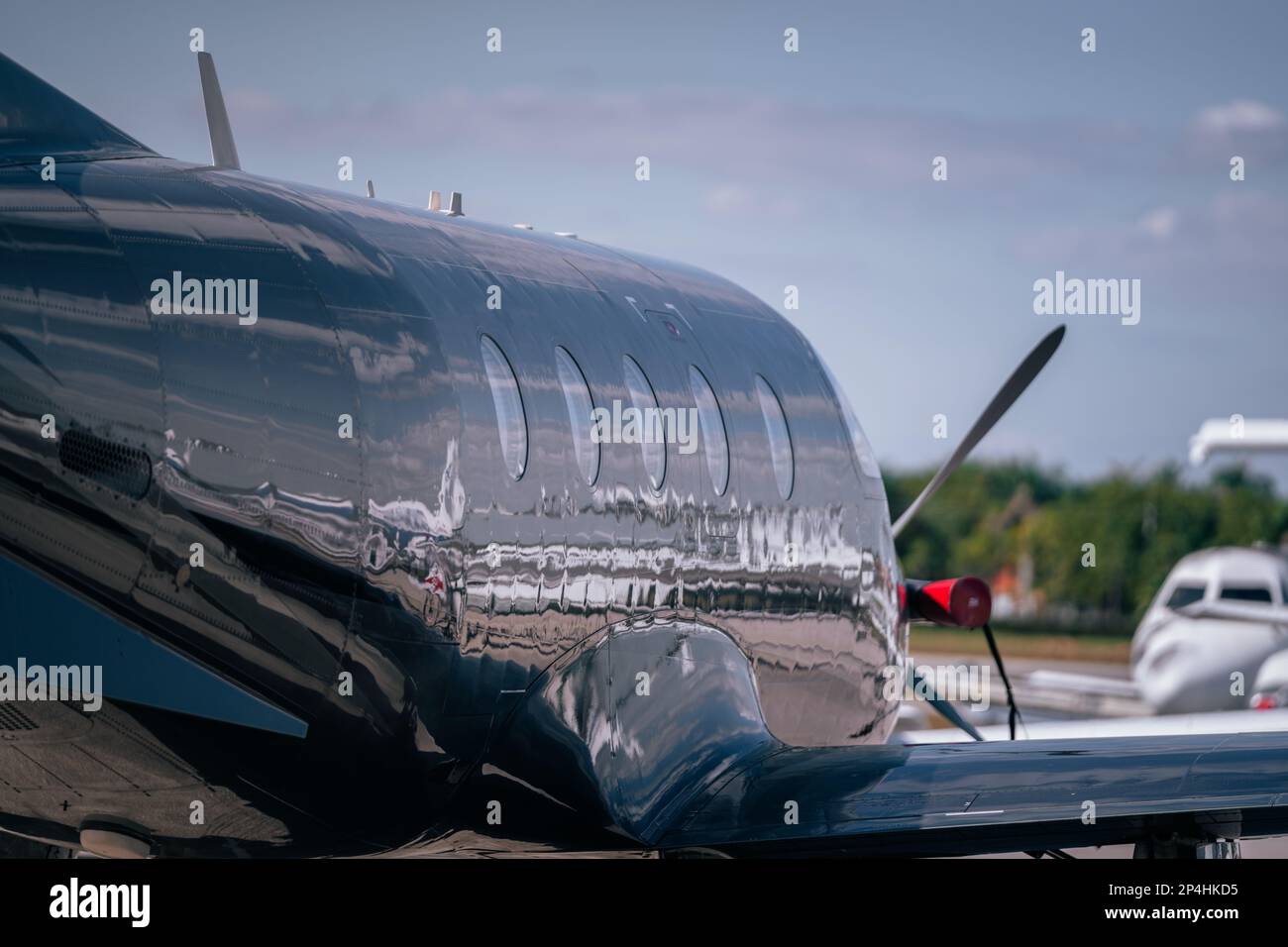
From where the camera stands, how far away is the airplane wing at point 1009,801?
862 centimetres

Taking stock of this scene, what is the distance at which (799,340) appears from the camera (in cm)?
1205

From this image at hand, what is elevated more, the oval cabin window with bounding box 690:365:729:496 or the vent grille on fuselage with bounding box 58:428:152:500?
the oval cabin window with bounding box 690:365:729:496

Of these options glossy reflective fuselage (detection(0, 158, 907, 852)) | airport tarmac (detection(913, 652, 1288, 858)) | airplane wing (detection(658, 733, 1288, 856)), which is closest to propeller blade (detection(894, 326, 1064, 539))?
airport tarmac (detection(913, 652, 1288, 858))

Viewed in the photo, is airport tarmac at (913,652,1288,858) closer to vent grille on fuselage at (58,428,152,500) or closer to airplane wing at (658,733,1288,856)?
airplane wing at (658,733,1288,856)

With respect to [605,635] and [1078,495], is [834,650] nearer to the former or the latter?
[605,635]

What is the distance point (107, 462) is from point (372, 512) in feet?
3.98

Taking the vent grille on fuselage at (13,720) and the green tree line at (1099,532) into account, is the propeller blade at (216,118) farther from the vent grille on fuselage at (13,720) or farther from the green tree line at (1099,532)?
the green tree line at (1099,532)

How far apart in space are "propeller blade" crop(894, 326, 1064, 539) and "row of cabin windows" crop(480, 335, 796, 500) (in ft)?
8.43

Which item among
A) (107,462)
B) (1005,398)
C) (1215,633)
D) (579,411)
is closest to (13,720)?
(107,462)

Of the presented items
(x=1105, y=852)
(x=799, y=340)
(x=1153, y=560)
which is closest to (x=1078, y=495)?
(x=1153, y=560)

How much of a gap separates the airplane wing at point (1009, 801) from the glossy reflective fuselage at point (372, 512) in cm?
45

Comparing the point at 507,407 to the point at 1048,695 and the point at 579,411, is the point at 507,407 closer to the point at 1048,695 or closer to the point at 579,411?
the point at 579,411

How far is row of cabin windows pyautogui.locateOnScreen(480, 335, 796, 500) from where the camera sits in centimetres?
855
